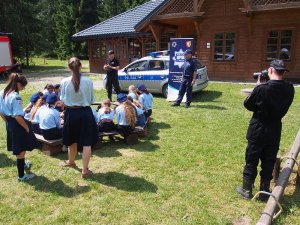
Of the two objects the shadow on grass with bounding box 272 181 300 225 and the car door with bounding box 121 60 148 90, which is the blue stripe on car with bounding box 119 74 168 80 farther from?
the shadow on grass with bounding box 272 181 300 225

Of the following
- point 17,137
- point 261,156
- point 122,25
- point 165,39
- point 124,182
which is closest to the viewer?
point 261,156

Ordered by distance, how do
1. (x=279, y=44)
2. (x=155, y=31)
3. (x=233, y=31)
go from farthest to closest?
(x=155, y=31) < (x=233, y=31) < (x=279, y=44)

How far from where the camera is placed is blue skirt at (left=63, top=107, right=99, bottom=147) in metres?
4.68

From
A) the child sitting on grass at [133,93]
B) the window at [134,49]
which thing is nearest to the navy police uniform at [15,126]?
the child sitting on grass at [133,93]

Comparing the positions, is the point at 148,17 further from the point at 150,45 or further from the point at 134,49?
the point at 134,49

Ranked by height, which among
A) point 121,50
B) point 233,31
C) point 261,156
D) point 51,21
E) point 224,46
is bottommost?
point 261,156

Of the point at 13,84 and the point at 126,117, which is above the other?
the point at 13,84

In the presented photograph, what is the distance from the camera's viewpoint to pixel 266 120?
4020 mm

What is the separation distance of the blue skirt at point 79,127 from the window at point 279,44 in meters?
13.1

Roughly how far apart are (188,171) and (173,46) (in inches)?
275

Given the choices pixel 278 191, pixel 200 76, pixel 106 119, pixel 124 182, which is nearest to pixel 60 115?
pixel 106 119

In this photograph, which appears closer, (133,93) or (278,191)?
(278,191)

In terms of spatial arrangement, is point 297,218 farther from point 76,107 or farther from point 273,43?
point 273,43

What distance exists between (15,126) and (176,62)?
7.59m
